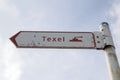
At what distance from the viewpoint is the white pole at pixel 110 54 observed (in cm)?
312

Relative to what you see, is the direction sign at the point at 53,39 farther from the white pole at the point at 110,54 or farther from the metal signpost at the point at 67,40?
the white pole at the point at 110,54

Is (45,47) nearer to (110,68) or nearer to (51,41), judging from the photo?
(51,41)

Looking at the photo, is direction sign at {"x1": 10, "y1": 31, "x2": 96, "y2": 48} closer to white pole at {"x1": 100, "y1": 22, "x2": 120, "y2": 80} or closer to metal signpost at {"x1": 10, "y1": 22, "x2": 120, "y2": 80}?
metal signpost at {"x1": 10, "y1": 22, "x2": 120, "y2": 80}

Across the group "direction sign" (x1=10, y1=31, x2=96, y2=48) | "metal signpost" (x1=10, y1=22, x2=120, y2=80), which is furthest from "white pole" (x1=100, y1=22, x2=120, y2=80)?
"direction sign" (x1=10, y1=31, x2=96, y2=48)

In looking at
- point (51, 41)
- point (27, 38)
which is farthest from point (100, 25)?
point (27, 38)

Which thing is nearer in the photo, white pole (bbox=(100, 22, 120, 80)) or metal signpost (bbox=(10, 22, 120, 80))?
white pole (bbox=(100, 22, 120, 80))

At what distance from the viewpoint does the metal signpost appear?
3.47 m

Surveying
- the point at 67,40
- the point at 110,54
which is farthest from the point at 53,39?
the point at 110,54

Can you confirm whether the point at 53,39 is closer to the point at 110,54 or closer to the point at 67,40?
the point at 67,40

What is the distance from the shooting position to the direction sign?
11.4 feet

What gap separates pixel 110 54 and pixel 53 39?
0.87m

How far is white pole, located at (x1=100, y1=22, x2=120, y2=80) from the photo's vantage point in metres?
3.12

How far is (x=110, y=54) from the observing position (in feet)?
10.8

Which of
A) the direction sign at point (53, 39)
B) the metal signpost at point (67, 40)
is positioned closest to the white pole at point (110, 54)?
the metal signpost at point (67, 40)
